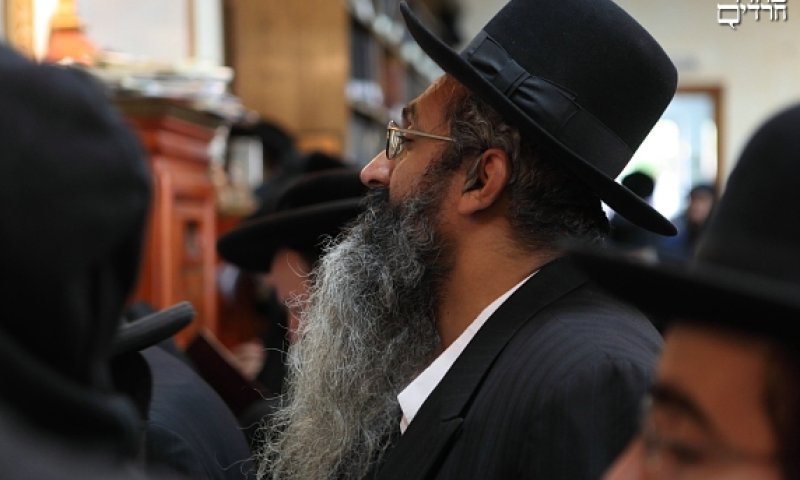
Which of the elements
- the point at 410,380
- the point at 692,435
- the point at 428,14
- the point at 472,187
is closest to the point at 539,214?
the point at 472,187

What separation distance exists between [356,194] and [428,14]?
7046mm

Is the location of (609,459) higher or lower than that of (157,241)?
higher

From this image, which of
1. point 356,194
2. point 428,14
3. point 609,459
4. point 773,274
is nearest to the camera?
point 773,274

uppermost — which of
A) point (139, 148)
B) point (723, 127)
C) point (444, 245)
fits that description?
point (139, 148)

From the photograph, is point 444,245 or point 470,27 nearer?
point 444,245

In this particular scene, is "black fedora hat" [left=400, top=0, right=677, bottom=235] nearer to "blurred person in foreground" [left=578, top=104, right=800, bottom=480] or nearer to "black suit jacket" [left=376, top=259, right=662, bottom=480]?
"black suit jacket" [left=376, top=259, right=662, bottom=480]

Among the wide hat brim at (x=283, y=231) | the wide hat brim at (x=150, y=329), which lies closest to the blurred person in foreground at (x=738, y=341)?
the wide hat brim at (x=150, y=329)

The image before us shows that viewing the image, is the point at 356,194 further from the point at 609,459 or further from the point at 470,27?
the point at 470,27

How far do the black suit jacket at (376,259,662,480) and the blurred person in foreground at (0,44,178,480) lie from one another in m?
0.71

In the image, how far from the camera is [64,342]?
0.84 m

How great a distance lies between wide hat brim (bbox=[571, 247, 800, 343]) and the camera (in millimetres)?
899

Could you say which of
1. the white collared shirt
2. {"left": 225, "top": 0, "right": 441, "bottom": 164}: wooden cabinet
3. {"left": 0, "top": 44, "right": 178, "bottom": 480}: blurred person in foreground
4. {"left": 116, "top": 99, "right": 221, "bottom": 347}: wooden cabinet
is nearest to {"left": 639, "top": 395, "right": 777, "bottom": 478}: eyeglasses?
{"left": 0, "top": 44, "right": 178, "bottom": 480}: blurred person in foreground

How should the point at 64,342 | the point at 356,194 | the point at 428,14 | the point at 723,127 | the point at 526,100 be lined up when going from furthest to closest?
the point at 723,127 → the point at 428,14 → the point at 356,194 → the point at 526,100 → the point at 64,342

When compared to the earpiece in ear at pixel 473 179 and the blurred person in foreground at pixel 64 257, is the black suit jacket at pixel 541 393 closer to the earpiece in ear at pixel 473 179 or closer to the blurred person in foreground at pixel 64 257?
the earpiece in ear at pixel 473 179
